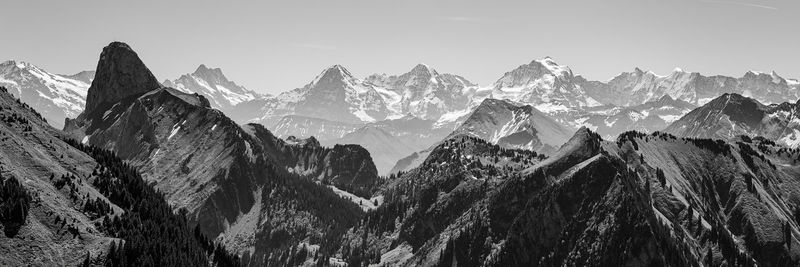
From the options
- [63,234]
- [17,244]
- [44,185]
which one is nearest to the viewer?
[17,244]

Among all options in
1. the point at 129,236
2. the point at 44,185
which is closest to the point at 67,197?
the point at 44,185

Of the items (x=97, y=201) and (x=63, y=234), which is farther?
(x=97, y=201)

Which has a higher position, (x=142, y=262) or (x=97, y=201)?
(x=97, y=201)

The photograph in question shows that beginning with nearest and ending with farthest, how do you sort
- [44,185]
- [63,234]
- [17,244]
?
[17,244] < [63,234] < [44,185]

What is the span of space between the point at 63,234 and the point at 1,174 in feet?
69.6

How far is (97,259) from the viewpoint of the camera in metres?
178

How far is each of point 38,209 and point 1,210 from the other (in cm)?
1059

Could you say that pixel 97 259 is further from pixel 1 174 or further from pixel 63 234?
pixel 1 174

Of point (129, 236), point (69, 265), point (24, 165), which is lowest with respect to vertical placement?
point (69, 265)

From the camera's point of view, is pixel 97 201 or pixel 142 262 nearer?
pixel 142 262

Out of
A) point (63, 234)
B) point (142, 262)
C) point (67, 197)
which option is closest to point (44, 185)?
point (67, 197)

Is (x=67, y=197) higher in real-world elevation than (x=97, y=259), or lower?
higher

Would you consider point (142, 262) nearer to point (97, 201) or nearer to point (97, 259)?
point (97, 259)

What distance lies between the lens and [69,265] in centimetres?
17275
